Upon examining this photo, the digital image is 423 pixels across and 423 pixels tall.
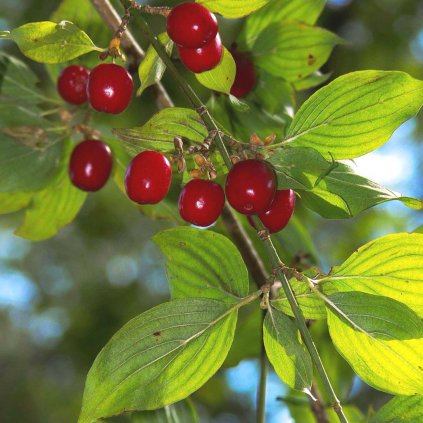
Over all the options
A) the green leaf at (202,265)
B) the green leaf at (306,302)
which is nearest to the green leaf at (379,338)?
the green leaf at (306,302)

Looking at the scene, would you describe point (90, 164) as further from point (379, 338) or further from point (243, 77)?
point (379, 338)

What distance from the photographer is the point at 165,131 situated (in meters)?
0.82

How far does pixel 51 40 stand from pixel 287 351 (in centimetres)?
40

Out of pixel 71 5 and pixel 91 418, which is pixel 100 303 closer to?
pixel 71 5

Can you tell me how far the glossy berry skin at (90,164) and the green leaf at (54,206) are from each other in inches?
5.3

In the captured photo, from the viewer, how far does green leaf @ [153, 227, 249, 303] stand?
2.77 ft

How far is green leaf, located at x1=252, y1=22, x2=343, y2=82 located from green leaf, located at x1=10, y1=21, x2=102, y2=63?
1.46 feet

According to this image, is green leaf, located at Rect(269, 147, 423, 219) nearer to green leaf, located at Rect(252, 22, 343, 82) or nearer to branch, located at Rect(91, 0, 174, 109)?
branch, located at Rect(91, 0, 174, 109)

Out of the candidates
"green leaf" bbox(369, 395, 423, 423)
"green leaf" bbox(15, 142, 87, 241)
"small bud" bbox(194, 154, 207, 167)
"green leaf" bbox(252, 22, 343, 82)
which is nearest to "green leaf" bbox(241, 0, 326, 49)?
"green leaf" bbox(252, 22, 343, 82)

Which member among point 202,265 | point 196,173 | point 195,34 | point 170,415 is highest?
point 195,34

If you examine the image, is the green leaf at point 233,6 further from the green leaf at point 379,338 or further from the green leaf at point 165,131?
the green leaf at point 379,338

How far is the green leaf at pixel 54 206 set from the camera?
1.26m

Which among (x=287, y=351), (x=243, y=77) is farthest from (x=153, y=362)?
(x=243, y=77)

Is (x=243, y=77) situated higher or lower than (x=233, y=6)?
lower
